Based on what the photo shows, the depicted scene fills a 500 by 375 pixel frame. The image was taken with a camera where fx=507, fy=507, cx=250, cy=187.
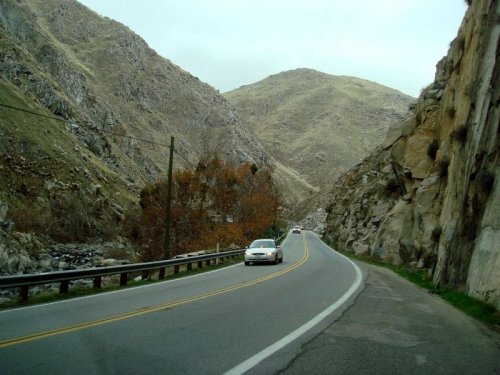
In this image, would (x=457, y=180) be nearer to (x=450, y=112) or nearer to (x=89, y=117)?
(x=450, y=112)

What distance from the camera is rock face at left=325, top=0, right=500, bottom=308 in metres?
13.7

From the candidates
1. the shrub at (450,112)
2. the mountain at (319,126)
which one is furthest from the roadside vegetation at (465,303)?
the mountain at (319,126)

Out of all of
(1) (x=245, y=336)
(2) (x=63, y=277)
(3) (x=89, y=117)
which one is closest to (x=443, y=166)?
(2) (x=63, y=277)

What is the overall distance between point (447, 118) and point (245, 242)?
32.3m

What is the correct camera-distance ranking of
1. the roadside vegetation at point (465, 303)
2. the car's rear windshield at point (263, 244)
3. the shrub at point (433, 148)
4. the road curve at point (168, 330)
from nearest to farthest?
the road curve at point (168, 330) → the roadside vegetation at point (465, 303) → the car's rear windshield at point (263, 244) → the shrub at point (433, 148)

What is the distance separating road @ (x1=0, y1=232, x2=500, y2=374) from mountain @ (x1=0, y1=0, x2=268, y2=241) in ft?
44.2

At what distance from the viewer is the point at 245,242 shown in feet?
182

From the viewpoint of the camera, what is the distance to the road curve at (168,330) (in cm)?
614

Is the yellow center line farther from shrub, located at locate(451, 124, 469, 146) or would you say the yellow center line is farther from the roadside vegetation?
shrub, located at locate(451, 124, 469, 146)

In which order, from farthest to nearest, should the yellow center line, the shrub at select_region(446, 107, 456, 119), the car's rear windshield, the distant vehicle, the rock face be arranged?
the car's rear windshield < the distant vehicle < the shrub at select_region(446, 107, 456, 119) < the rock face < the yellow center line

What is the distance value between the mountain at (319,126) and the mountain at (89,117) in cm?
2590

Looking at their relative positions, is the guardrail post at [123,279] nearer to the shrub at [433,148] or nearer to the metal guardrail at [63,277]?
the metal guardrail at [63,277]

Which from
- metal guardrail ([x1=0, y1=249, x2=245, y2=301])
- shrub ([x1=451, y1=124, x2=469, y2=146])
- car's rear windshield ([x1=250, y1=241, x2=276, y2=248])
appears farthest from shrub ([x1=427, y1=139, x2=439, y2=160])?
metal guardrail ([x1=0, y1=249, x2=245, y2=301])

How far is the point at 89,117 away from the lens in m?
78.3
